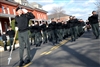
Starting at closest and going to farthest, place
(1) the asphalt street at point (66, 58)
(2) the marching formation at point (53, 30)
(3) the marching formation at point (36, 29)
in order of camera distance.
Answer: (1) the asphalt street at point (66, 58)
(3) the marching formation at point (36, 29)
(2) the marching formation at point (53, 30)

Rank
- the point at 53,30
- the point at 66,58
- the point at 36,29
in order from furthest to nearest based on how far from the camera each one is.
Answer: the point at 53,30 → the point at 36,29 → the point at 66,58

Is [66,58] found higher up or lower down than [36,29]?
lower down

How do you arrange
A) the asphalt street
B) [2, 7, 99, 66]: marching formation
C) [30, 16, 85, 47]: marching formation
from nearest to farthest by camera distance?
the asphalt street → [2, 7, 99, 66]: marching formation → [30, 16, 85, 47]: marching formation

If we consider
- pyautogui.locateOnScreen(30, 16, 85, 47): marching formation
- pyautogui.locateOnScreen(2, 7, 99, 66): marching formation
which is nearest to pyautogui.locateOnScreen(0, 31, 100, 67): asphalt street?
pyautogui.locateOnScreen(2, 7, 99, 66): marching formation

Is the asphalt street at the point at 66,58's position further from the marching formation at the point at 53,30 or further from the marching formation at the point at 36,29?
the marching formation at the point at 53,30

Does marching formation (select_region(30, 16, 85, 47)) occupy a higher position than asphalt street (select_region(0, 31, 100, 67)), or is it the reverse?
marching formation (select_region(30, 16, 85, 47))

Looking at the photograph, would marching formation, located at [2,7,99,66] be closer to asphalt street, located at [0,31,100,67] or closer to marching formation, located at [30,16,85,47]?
marching formation, located at [30,16,85,47]

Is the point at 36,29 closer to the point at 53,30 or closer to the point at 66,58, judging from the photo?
the point at 53,30

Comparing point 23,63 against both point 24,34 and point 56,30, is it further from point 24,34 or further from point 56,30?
point 56,30

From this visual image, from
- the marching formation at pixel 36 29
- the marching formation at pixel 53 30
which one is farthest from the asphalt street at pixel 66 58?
the marching formation at pixel 53 30

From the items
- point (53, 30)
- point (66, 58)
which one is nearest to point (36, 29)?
point (53, 30)

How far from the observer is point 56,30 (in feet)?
54.8

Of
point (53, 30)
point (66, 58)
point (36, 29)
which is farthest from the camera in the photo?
point (53, 30)

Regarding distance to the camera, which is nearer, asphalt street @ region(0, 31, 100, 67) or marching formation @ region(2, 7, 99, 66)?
asphalt street @ region(0, 31, 100, 67)
